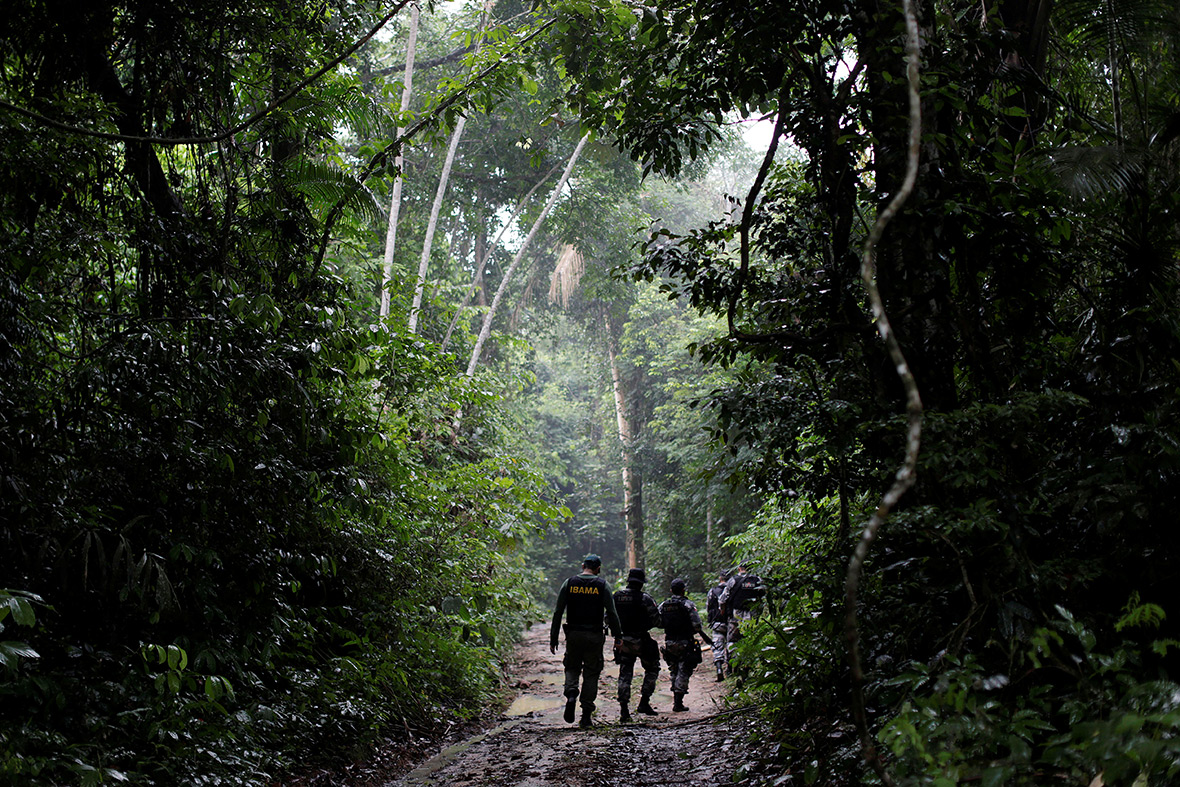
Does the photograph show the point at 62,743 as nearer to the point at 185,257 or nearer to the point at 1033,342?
the point at 185,257

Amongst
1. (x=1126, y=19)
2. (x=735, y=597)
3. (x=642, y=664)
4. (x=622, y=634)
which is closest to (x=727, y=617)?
(x=735, y=597)

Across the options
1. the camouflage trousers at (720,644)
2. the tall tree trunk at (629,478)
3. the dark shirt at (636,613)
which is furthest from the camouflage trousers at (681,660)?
the tall tree trunk at (629,478)

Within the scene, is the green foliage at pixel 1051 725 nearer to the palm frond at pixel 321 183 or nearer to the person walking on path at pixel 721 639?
the palm frond at pixel 321 183

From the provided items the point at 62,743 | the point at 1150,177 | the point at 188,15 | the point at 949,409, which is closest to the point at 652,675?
the point at 949,409

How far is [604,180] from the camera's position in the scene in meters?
18.4

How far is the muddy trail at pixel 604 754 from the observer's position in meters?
4.95

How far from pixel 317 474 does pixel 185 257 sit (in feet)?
5.86

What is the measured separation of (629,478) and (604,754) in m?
17.8

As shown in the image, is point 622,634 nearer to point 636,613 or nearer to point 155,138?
point 636,613

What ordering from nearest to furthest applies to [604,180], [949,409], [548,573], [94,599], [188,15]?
1. [949,409]
2. [94,599]
3. [188,15]
4. [604,180]
5. [548,573]

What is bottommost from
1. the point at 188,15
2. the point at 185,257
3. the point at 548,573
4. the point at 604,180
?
the point at 548,573

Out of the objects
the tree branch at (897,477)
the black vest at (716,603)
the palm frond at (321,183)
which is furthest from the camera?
the black vest at (716,603)

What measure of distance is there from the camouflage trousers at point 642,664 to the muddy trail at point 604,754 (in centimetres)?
31

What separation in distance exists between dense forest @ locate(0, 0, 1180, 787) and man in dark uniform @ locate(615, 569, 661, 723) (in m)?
1.96
